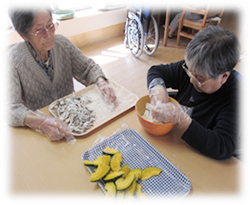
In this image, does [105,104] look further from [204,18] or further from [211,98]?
[204,18]

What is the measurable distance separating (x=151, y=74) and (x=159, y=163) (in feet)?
1.98

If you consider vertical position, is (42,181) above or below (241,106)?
below

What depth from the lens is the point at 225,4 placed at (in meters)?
3.16

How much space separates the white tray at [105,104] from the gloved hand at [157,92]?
0.42 ft

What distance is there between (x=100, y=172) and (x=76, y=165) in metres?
0.13

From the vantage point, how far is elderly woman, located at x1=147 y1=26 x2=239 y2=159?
0.75 m

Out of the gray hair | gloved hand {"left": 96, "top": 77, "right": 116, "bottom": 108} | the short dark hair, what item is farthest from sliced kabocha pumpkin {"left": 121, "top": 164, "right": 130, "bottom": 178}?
the short dark hair

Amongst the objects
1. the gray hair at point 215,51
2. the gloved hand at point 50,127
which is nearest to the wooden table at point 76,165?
the gloved hand at point 50,127

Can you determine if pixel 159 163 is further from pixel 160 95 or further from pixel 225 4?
pixel 225 4

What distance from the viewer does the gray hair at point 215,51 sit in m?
0.74

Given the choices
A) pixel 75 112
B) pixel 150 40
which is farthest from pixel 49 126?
pixel 150 40

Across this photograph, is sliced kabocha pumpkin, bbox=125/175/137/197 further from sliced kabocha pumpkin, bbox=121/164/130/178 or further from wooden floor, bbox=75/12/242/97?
wooden floor, bbox=75/12/242/97

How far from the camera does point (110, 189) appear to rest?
67 centimetres
